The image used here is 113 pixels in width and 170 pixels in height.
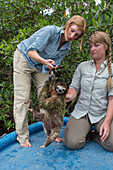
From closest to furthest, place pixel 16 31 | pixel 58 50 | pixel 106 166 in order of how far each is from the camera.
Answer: pixel 106 166 < pixel 58 50 < pixel 16 31

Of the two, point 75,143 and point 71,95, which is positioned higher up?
point 71,95

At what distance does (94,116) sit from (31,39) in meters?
1.26

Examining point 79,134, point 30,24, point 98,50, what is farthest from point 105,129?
point 30,24

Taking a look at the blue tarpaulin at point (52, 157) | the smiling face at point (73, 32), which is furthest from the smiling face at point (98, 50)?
the blue tarpaulin at point (52, 157)

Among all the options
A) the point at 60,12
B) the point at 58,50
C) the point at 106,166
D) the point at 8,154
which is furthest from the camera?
the point at 60,12

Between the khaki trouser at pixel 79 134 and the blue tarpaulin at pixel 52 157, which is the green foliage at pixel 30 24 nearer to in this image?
the blue tarpaulin at pixel 52 157

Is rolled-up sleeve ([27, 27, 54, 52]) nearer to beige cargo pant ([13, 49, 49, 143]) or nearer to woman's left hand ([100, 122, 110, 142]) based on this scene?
beige cargo pant ([13, 49, 49, 143])

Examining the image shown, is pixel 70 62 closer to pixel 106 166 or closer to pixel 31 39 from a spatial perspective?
pixel 31 39

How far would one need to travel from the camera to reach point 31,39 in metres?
1.94

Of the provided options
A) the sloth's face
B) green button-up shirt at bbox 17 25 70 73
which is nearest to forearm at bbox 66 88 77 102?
the sloth's face

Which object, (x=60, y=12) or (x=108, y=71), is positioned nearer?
(x=108, y=71)

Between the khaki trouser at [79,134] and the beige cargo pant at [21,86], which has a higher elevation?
the beige cargo pant at [21,86]

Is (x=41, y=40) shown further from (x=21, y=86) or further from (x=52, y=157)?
(x=52, y=157)

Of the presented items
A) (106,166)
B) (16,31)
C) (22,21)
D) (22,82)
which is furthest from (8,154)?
(22,21)
